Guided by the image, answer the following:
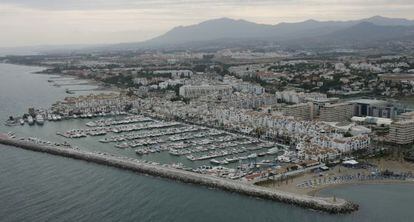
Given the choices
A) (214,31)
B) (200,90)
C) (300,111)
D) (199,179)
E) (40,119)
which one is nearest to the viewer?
(199,179)

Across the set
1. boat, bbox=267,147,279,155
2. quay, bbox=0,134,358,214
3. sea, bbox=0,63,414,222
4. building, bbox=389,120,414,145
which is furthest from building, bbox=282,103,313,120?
sea, bbox=0,63,414,222

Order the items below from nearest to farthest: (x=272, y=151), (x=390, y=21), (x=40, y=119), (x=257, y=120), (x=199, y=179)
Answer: (x=199, y=179) → (x=272, y=151) → (x=257, y=120) → (x=40, y=119) → (x=390, y=21)

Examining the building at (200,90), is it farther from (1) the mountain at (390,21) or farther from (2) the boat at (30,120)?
(1) the mountain at (390,21)

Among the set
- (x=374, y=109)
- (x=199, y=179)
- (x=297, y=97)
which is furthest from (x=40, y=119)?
(x=374, y=109)

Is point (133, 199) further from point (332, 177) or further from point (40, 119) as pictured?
point (40, 119)

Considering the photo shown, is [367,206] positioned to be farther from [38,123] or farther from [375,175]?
[38,123]

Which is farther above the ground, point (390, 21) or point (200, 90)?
point (390, 21)
